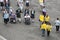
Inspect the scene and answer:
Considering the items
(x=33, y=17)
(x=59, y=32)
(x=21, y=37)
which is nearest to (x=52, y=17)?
(x=33, y=17)

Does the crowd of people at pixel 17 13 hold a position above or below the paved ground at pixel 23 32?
above

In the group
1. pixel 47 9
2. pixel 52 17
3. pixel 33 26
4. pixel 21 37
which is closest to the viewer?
pixel 21 37

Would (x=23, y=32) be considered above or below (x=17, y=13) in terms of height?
below

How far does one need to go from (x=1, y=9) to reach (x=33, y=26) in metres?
5.03

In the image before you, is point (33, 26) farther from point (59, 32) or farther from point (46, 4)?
point (46, 4)

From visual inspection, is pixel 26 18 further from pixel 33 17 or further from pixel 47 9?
pixel 47 9

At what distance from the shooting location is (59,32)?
93.5ft

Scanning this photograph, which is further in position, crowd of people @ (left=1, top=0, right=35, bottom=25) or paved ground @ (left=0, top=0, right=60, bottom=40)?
crowd of people @ (left=1, top=0, right=35, bottom=25)

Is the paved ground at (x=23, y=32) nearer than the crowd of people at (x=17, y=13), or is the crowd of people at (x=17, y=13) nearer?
the paved ground at (x=23, y=32)

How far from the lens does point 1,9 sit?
32.8m

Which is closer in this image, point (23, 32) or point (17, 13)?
point (23, 32)

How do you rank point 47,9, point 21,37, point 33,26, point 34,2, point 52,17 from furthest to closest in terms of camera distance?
point 34,2, point 47,9, point 52,17, point 33,26, point 21,37

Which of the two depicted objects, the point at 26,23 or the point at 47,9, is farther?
the point at 47,9

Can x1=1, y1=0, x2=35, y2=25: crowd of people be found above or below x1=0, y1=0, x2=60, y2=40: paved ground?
above
